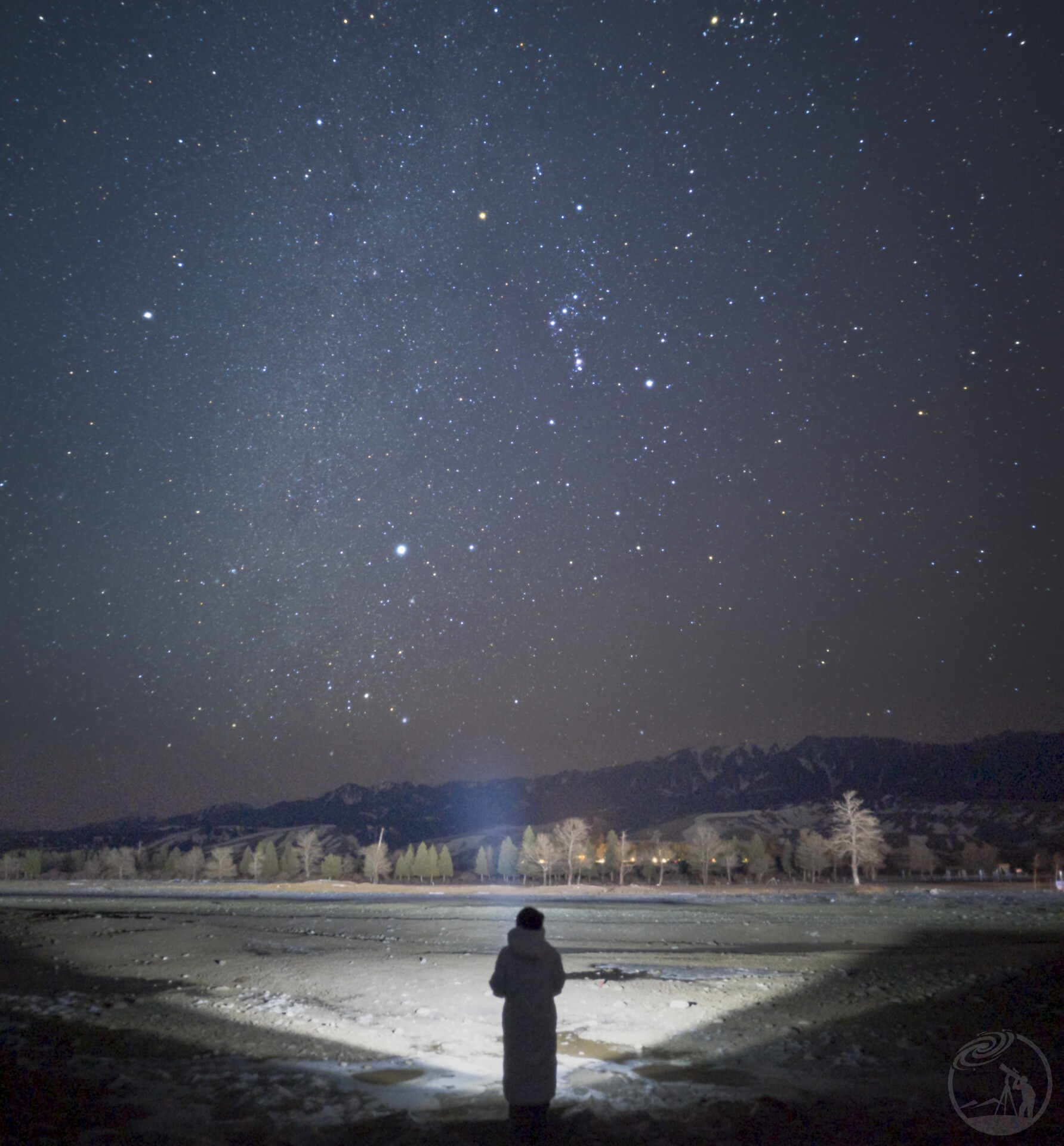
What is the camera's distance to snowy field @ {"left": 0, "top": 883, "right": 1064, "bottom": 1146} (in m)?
7.03

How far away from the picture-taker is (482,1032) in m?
11.1

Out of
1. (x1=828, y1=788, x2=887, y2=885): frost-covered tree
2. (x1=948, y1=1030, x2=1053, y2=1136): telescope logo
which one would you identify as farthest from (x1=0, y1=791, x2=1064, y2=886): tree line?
(x1=948, y1=1030, x2=1053, y2=1136): telescope logo

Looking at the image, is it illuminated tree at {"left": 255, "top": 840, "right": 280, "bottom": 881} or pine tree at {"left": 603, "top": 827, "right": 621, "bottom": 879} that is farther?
illuminated tree at {"left": 255, "top": 840, "right": 280, "bottom": 881}

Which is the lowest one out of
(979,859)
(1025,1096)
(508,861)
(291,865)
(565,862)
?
(979,859)

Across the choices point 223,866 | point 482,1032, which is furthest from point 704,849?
point 482,1032

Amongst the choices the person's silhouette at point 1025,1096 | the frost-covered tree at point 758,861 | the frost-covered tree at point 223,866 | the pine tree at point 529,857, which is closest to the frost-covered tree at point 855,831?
the frost-covered tree at point 758,861

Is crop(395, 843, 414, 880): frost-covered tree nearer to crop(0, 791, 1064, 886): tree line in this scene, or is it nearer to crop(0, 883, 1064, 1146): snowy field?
crop(0, 791, 1064, 886): tree line

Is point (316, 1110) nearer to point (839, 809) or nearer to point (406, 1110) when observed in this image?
point (406, 1110)

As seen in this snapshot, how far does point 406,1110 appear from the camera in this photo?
7262 mm

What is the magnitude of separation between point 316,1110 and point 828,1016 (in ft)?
30.6

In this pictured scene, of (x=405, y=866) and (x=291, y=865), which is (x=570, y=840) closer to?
(x=405, y=866)

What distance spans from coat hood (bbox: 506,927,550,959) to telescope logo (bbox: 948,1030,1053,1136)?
5079 mm

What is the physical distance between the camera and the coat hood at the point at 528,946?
20.4ft

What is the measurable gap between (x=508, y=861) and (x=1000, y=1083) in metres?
120
